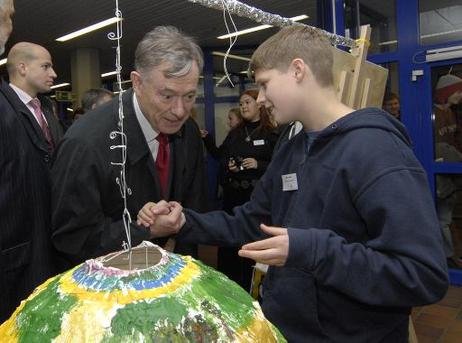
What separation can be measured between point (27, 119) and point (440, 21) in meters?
3.94

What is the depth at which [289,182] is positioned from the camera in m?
1.39

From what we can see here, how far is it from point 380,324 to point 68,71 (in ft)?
45.1

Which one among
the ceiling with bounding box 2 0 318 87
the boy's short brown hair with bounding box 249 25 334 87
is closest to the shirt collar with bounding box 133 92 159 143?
the boy's short brown hair with bounding box 249 25 334 87

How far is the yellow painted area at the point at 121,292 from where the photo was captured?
28.2 inches

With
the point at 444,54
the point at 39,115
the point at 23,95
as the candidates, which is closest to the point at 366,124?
the point at 39,115

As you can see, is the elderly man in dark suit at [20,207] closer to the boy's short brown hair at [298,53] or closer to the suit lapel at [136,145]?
the suit lapel at [136,145]

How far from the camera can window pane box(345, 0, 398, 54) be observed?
14.3ft

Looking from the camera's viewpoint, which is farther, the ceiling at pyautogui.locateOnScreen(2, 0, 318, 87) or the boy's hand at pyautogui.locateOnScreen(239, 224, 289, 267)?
the ceiling at pyautogui.locateOnScreen(2, 0, 318, 87)

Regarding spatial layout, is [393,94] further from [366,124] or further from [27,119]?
[27,119]

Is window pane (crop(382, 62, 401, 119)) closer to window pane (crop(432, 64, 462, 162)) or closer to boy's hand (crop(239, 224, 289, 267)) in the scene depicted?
window pane (crop(432, 64, 462, 162))

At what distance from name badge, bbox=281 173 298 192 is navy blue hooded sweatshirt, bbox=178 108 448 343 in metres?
0.02

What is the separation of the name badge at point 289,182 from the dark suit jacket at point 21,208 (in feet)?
2.75

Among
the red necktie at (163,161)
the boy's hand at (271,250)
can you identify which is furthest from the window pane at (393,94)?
the boy's hand at (271,250)

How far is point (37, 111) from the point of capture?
3256 mm
